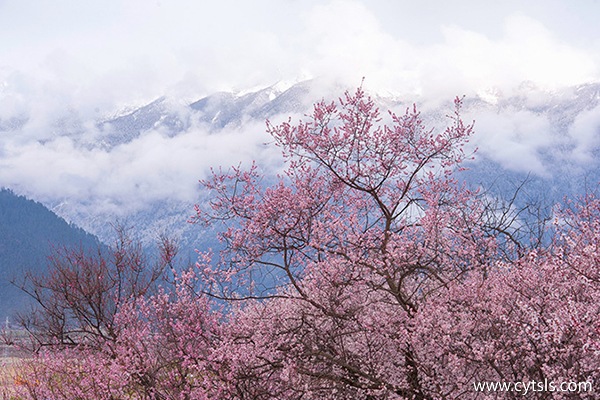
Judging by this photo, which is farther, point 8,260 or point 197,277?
point 8,260

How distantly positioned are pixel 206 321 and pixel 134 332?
2.45 metres

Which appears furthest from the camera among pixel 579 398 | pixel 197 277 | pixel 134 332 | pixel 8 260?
pixel 8 260

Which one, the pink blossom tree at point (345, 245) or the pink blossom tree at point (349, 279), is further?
the pink blossom tree at point (345, 245)

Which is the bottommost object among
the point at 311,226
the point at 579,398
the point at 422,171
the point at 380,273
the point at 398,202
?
the point at 579,398

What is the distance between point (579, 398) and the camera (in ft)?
23.6

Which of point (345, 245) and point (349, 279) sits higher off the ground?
point (345, 245)

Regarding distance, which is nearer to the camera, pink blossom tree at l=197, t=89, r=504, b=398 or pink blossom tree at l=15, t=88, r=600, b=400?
pink blossom tree at l=15, t=88, r=600, b=400

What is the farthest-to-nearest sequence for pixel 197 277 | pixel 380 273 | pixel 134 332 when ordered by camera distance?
pixel 134 332, pixel 197 277, pixel 380 273

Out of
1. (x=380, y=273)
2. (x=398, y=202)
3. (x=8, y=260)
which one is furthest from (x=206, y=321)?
(x=8, y=260)

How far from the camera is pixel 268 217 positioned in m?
10.4

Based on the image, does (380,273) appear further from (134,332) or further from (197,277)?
(134,332)

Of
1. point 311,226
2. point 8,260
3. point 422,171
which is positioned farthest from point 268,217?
point 8,260

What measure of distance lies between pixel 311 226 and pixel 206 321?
253cm

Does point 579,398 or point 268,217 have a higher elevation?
point 268,217
